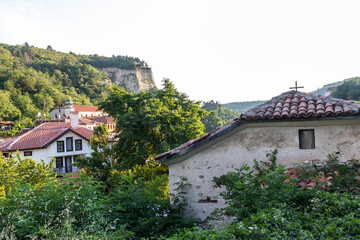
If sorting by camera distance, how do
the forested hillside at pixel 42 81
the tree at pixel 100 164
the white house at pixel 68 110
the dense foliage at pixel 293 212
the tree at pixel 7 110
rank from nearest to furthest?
the dense foliage at pixel 293 212
the tree at pixel 100 164
the tree at pixel 7 110
the forested hillside at pixel 42 81
the white house at pixel 68 110

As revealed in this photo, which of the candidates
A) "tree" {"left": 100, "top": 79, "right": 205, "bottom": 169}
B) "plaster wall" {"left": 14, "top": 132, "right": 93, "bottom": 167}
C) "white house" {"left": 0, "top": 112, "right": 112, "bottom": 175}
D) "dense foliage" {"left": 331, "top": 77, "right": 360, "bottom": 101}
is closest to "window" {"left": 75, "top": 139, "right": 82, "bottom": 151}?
"white house" {"left": 0, "top": 112, "right": 112, "bottom": 175}

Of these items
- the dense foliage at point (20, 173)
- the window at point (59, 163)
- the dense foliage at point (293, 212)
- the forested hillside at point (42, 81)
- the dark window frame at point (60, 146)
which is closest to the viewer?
→ the dense foliage at point (293, 212)

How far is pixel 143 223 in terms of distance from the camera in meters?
5.16

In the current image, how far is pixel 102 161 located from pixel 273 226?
44.1ft

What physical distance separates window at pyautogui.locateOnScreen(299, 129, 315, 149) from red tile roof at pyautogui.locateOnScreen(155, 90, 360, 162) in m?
0.44

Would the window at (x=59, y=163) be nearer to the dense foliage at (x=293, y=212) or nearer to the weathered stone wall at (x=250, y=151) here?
the weathered stone wall at (x=250, y=151)

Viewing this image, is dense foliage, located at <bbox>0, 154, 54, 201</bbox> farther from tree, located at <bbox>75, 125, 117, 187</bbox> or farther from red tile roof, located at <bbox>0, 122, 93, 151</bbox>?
red tile roof, located at <bbox>0, 122, 93, 151</bbox>

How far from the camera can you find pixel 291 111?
241 inches

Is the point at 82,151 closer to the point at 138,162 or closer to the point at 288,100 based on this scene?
the point at 138,162

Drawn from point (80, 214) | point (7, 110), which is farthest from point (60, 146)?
point (7, 110)

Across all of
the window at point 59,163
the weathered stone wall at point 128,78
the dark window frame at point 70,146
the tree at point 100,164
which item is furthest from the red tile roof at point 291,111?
the weathered stone wall at point 128,78

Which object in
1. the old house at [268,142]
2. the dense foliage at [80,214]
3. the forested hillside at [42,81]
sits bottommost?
the dense foliage at [80,214]

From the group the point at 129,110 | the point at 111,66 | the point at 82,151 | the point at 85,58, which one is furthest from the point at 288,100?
the point at 85,58

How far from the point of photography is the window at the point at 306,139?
618cm
